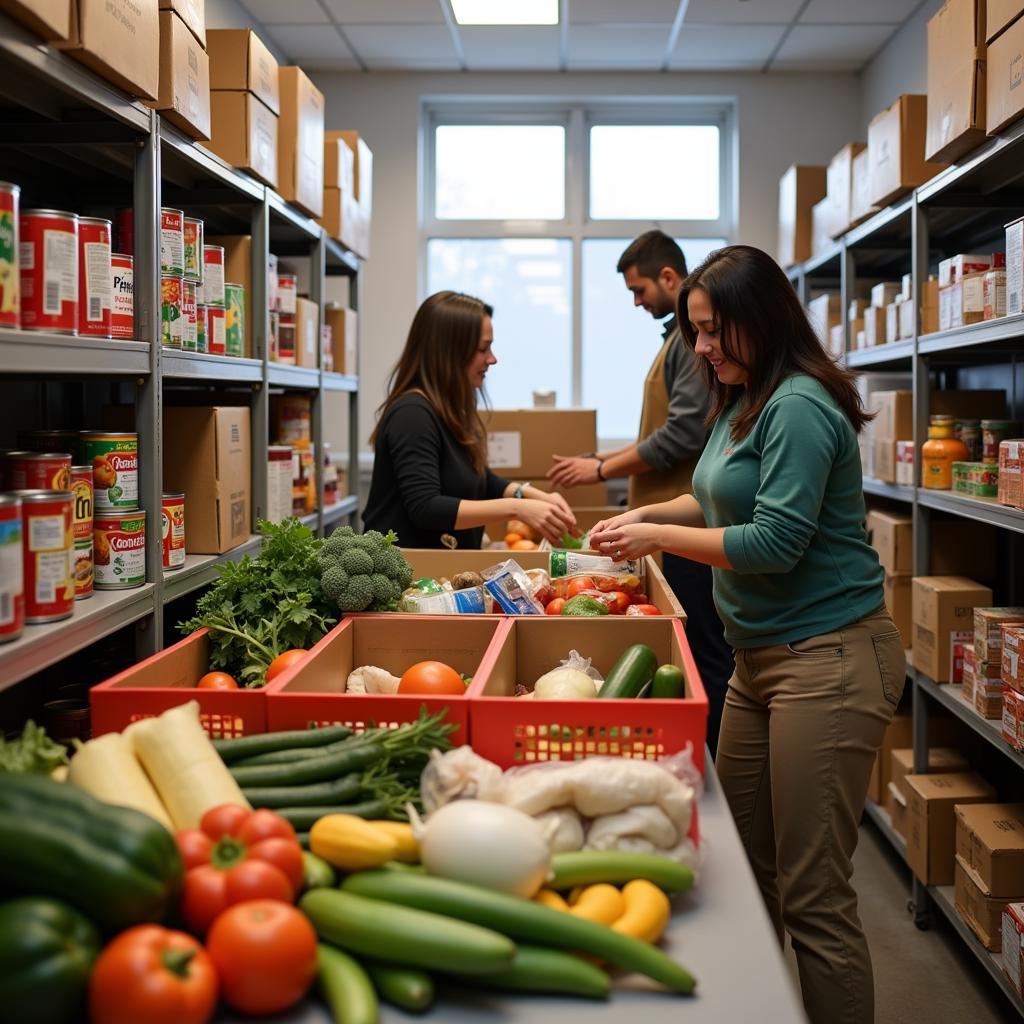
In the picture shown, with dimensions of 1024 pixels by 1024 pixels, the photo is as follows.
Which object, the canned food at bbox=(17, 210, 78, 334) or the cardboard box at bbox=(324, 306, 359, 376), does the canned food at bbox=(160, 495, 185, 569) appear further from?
the cardboard box at bbox=(324, 306, 359, 376)

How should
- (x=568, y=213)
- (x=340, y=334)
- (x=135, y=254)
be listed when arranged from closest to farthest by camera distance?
(x=135, y=254) → (x=340, y=334) → (x=568, y=213)

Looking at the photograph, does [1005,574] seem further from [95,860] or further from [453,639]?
[95,860]

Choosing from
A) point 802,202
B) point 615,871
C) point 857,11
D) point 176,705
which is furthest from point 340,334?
point 615,871

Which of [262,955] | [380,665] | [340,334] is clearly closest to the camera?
[262,955]

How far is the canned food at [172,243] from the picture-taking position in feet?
7.48

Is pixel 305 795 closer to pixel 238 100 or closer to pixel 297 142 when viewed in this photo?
pixel 238 100

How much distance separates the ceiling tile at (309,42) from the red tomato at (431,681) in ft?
14.2

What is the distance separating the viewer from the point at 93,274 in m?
1.88

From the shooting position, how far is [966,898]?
293cm

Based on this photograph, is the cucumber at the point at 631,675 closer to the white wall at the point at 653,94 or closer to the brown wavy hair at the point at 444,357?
the brown wavy hair at the point at 444,357

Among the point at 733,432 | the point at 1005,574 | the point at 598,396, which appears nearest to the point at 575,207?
the point at 598,396

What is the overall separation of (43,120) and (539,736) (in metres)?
1.58

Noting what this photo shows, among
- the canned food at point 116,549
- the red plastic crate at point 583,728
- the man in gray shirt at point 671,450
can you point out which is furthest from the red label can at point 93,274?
the man in gray shirt at point 671,450

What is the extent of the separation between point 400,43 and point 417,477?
11.0 feet
